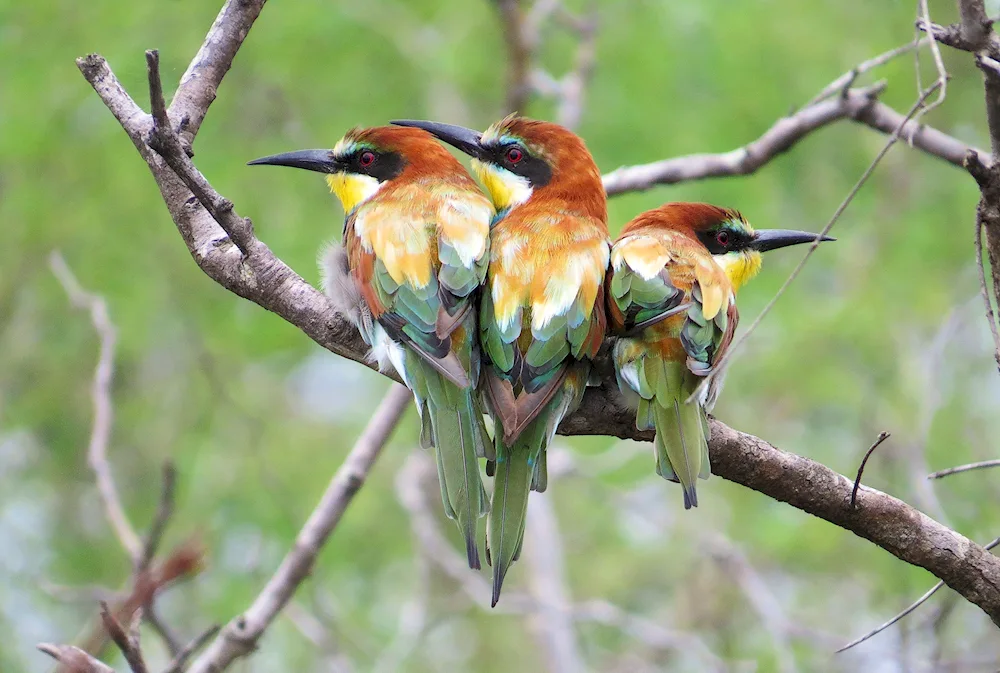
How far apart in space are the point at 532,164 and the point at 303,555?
123cm

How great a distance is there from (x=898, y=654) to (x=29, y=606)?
3.97 metres

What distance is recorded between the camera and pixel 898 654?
359 centimetres

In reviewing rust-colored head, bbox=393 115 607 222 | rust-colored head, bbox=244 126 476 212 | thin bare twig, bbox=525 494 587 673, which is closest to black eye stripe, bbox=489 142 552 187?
rust-colored head, bbox=393 115 607 222

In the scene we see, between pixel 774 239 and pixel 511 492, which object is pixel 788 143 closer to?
pixel 774 239

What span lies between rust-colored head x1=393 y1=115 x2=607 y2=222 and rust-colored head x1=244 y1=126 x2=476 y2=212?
0.11 meters

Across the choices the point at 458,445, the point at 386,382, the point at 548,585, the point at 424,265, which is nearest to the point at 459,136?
the point at 424,265

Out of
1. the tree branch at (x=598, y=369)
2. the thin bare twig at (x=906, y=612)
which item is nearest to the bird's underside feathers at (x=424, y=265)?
the tree branch at (x=598, y=369)

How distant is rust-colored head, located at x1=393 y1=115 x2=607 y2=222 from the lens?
275 cm

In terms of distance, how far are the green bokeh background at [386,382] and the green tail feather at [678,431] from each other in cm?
174

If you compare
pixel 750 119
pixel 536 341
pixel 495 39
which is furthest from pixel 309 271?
pixel 536 341

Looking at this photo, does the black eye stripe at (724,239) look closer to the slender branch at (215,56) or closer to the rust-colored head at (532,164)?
the rust-colored head at (532,164)

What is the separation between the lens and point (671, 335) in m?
2.32

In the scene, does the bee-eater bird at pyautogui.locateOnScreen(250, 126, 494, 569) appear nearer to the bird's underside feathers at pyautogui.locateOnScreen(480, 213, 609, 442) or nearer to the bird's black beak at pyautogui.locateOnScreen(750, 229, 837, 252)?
the bird's underside feathers at pyautogui.locateOnScreen(480, 213, 609, 442)

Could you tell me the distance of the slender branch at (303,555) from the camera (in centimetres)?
281
